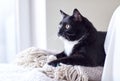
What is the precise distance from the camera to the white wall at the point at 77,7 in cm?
198

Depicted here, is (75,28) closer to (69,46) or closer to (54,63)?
(69,46)

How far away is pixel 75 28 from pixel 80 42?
72 mm

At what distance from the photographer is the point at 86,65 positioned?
1.06 m

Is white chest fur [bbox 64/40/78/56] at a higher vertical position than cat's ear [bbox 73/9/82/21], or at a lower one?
lower

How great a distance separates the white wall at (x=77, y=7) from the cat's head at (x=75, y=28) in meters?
0.75

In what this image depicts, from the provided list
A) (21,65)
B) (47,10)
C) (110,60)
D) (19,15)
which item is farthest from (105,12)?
(110,60)

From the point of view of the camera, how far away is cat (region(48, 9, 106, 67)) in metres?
1.09

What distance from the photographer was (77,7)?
2.01m

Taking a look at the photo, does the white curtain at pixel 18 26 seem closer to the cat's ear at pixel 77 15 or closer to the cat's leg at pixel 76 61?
the cat's ear at pixel 77 15

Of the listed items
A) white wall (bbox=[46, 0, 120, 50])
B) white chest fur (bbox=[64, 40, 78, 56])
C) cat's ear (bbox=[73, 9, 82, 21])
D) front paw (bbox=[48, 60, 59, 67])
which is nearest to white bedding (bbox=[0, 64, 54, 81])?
front paw (bbox=[48, 60, 59, 67])

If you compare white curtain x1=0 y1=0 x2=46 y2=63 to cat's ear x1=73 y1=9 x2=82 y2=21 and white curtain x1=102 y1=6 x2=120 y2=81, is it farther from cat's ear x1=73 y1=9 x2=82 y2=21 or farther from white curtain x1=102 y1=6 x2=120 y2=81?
white curtain x1=102 y1=6 x2=120 y2=81

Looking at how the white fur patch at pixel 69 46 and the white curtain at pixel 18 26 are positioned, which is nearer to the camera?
the white fur patch at pixel 69 46

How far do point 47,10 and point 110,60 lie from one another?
1090mm

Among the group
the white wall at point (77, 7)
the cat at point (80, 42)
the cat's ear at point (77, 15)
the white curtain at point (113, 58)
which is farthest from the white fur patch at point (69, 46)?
the white wall at point (77, 7)
